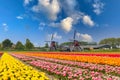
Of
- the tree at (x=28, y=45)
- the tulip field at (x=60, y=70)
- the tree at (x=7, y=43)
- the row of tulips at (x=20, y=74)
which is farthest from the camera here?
the tree at (x=7, y=43)

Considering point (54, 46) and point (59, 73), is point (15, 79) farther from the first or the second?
point (54, 46)

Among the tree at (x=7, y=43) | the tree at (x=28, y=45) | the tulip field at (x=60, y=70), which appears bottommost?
A: the tulip field at (x=60, y=70)

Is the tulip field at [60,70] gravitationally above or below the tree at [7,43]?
below

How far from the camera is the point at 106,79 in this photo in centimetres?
1055

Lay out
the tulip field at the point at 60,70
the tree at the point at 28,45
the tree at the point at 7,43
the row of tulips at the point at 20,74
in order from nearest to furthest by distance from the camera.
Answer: the row of tulips at the point at 20,74
the tulip field at the point at 60,70
the tree at the point at 28,45
the tree at the point at 7,43

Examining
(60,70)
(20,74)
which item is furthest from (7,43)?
(20,74)

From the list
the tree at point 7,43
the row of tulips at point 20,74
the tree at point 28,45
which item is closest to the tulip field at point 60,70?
the row of tulips at point 20,74

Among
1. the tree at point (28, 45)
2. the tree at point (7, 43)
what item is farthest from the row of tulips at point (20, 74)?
the tree at point (7, 43)

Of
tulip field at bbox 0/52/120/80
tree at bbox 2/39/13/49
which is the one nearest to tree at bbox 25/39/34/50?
tree at bbox 2/39/13/49

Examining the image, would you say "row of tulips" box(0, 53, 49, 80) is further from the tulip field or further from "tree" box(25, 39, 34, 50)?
"tree" box(25, 39, 34, 50)

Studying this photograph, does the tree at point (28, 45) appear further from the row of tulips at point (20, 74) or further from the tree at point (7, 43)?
the row of tulips at point (20, 74)

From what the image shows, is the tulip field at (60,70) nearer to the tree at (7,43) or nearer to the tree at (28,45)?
the tree at (28,45)

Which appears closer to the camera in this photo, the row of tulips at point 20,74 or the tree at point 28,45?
the row of tulips at point 20,74

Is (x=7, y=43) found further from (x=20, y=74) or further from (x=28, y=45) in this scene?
(x=20, y=74)
